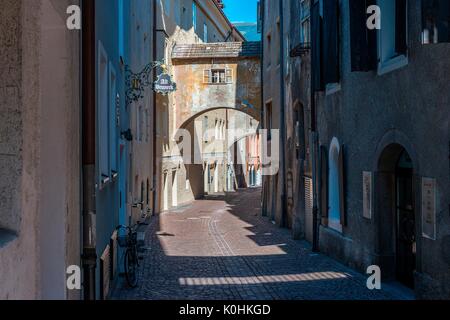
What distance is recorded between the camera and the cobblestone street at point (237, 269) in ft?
32.8

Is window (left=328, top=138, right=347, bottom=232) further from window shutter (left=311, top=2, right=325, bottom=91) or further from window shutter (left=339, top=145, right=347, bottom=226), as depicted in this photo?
window shutter (left=311, top=2, right=325, bottom=91)

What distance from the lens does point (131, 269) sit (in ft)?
34.6

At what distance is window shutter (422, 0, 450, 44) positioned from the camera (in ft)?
24.3

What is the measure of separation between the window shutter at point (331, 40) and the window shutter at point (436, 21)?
5589 millimetres

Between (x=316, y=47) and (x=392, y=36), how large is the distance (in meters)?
4.38

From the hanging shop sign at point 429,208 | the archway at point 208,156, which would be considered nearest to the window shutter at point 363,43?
the hanging shop sign at point 429,208

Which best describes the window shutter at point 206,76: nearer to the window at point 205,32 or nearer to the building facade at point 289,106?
the building facade at point 289,106

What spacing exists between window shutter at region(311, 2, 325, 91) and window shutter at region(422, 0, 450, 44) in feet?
22.3

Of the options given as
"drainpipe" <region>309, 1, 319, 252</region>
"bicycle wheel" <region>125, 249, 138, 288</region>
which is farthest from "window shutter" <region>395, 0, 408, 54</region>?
"drainpipe" <region>309, 1, 319, 252</region>

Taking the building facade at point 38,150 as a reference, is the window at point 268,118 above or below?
above

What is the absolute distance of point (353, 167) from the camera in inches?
495

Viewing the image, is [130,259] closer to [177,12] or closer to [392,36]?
[392,36]
